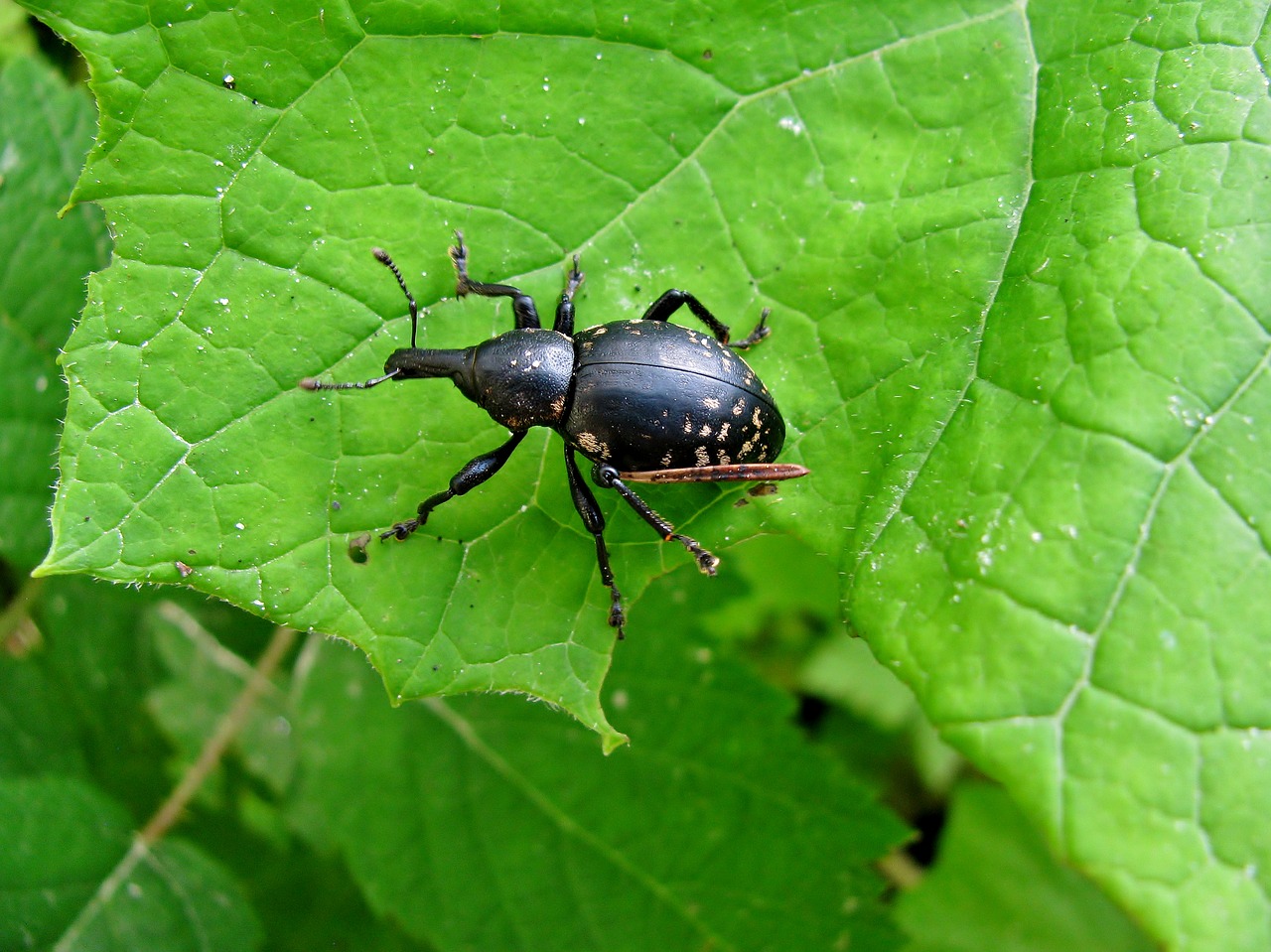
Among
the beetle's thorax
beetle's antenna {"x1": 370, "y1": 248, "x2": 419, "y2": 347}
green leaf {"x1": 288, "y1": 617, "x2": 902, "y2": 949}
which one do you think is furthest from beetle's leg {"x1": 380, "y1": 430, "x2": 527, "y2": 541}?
green leaf {"x1": 288, "y1": 617, "x2": 902, "y2": 949}

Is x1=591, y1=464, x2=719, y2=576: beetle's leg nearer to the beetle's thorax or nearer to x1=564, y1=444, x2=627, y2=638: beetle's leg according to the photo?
x1=564, y1=444, x2=627, y2=638: beetle's leg

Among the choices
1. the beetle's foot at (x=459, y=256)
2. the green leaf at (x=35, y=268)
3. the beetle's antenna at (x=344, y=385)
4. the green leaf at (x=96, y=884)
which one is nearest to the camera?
the beetle's antenna at (x=344, y=385)

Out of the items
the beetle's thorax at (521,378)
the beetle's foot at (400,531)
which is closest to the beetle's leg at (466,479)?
the beetle's foot at (400,531)

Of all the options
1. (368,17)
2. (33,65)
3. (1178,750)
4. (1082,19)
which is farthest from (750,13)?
(33,65)

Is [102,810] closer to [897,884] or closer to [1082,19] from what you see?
[897,884]

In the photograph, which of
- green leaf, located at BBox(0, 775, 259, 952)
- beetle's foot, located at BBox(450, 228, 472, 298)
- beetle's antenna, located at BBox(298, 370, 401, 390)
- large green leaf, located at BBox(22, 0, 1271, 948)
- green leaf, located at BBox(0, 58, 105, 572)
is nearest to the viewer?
large green leaf, located at BBox(22, 0, 1271, 948)

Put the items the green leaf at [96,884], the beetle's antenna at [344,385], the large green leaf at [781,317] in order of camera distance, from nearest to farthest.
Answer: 1. the large green leaf at [781,317]
2. the beetle's antenna at [344,385]
3. the green leaf at [96,884]

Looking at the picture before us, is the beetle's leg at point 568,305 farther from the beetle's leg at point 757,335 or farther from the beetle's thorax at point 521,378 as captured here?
the beetle's leg at point 757,335

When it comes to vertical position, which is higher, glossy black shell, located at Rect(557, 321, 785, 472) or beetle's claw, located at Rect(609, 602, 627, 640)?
glossy black shell, located at Rect(557, 321, 785, 472)
